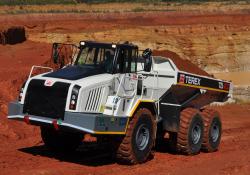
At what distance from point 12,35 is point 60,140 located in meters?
19.5

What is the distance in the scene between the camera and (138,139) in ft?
40.9

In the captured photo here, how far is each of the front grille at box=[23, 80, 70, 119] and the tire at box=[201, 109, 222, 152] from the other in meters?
4.50

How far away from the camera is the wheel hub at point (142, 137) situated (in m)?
12.4

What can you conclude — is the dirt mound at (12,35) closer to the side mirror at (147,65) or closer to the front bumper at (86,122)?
the side mirror at (147,65)

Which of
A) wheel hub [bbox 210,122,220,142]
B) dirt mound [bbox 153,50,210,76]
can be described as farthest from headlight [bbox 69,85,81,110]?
dirt mound [bbox 153,50,210,76]

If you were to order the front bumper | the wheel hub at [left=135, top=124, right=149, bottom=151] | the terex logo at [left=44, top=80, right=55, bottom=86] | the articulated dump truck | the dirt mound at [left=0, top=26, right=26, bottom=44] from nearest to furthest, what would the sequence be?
1. the front bumper
2. the articulated dump truck
3. the terex logo at [left=44, top=80, right=55, bottom=86]
4. the wheel hub at [left=135, top=124, right=149, bottom=151]
5. the dirt mound at [left=0, top=26, right=26, bottom=44]

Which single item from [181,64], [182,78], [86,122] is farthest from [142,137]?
[181,64]

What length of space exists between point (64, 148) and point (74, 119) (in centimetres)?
242

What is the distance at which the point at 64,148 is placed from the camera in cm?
1361

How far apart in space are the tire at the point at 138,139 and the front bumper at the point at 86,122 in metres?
0.24

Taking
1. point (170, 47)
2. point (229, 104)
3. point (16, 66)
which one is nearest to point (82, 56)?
point (16, 66)

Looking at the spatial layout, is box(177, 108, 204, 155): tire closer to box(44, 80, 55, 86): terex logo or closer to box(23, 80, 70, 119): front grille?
box(23, 80, 70, 119): front grille

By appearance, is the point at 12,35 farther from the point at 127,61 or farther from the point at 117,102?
the point at 117,102

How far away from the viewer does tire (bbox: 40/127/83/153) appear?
13.3 meters
